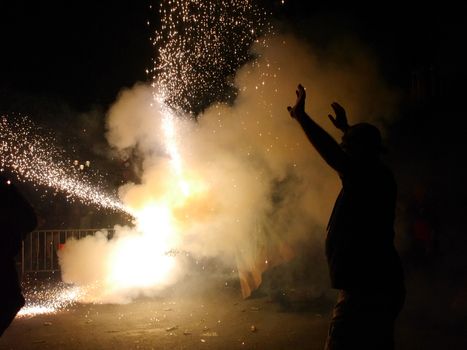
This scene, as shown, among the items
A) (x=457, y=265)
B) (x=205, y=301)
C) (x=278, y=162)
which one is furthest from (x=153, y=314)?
(x=457, y=265)

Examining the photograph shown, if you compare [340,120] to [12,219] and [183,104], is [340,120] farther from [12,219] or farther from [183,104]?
[183,104]

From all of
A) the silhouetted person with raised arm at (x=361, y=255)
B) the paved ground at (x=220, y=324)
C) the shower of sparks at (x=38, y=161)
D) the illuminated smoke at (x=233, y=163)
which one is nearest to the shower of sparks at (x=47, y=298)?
the paved ground at (x=220, y=324)

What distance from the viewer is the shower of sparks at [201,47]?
26.2ft

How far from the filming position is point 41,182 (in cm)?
1402

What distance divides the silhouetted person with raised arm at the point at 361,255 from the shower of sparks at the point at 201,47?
5845 millimetres

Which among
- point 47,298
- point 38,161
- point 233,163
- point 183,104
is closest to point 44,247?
point 47,298

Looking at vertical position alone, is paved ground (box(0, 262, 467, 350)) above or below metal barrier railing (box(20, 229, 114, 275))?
below

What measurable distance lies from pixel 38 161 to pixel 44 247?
20.2 feet

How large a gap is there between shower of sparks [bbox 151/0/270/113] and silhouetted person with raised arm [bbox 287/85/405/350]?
230 inches

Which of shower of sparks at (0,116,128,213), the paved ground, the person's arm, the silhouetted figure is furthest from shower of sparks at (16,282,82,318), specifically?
the person's arm

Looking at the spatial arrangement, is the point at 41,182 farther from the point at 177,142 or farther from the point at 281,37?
the point at 281,37

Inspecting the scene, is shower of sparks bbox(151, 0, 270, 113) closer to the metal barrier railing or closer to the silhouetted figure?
the metal barrier railing

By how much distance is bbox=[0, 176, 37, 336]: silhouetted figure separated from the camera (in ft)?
9.71

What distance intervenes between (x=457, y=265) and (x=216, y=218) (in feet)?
12.3
